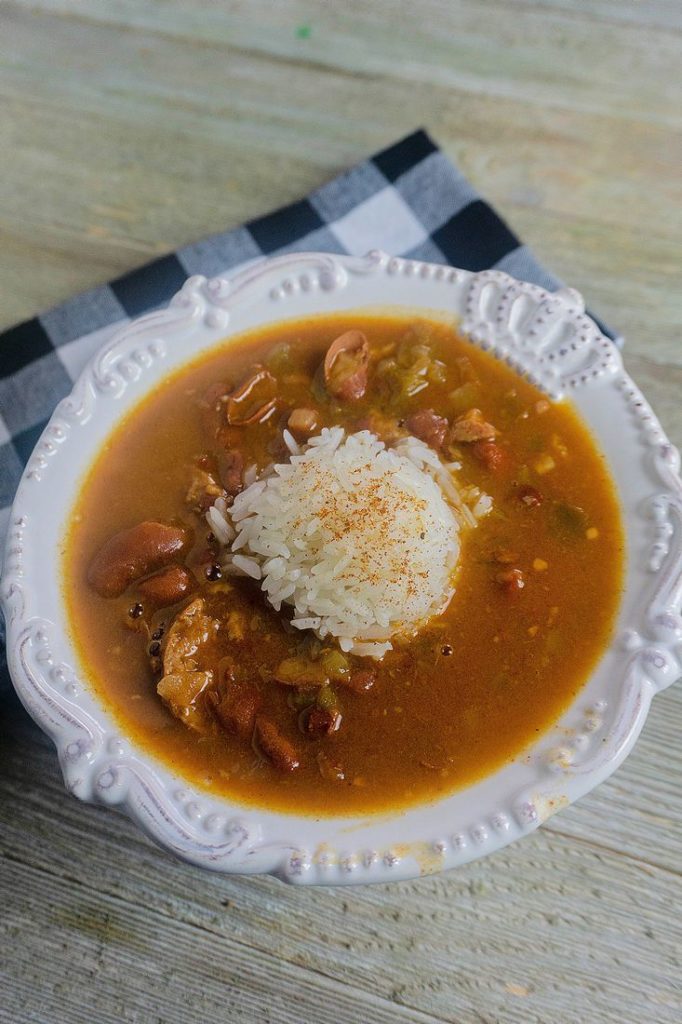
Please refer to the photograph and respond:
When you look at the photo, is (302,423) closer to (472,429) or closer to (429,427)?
(429,427)

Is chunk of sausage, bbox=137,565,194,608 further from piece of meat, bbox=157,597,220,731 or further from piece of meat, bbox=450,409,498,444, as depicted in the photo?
piece of meat, bbox=450,409,498,444

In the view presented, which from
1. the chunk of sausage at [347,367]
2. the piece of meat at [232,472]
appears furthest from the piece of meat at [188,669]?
the chunk of sausage at [347,367]

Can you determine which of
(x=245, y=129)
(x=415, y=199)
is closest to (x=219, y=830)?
(x=415, y=199)

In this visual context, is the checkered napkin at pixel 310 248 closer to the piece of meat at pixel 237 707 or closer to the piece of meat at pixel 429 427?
the piece of meat at pixel 429 427

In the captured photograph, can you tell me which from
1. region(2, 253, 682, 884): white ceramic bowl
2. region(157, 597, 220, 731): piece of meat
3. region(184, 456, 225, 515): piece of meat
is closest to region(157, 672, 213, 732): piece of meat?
region(157, 597, 220, 731): piece of meat

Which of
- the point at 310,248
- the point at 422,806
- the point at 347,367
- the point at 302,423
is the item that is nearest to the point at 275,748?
the point at 422,806

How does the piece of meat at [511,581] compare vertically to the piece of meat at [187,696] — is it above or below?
below
